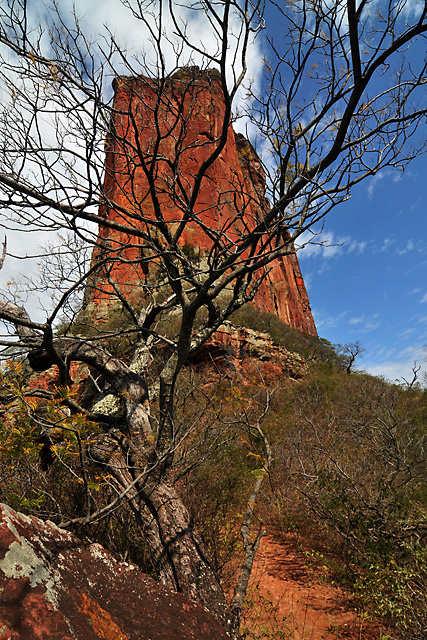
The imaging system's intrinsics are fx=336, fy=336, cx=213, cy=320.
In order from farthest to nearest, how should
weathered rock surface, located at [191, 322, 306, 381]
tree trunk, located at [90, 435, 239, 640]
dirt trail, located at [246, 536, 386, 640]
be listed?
1. weathered rock surface, located at [191, 322, 306, 381]
2. dirt trail, located at [246, 536, 386, 640]
3. tree trunk, located at [90, 435, 239, 640]

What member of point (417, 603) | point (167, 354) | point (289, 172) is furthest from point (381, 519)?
point (167, 354)

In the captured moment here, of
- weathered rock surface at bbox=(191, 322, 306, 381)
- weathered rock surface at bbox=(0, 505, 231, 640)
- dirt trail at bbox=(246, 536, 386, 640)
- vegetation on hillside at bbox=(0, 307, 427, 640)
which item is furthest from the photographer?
weathered rock surface at bbox=(191, 322, 306, 381)

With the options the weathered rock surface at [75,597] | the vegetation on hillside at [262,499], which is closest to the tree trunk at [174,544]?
the vegetation on hillside at [262,499]

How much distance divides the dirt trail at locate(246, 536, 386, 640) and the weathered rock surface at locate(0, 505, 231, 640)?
1.65 meters

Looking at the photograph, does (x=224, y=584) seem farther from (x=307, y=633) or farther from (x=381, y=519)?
(x=381, y=519)

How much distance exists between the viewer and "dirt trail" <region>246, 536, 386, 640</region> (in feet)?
10.3

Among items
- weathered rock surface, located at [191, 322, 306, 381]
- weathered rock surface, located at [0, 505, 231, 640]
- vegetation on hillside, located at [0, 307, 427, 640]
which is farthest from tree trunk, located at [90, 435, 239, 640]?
weathered rock surface, located at [191, 322, 306, 381]

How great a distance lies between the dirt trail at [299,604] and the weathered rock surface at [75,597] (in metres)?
1.65

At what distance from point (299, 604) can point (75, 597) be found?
3228 millimetres

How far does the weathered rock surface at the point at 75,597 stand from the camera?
124cm

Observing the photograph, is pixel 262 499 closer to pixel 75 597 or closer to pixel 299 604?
pixel 299 604

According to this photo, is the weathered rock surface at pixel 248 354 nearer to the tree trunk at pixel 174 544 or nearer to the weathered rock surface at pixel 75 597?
the tree trunk at pixel 174 544

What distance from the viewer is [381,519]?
3996 millimetres

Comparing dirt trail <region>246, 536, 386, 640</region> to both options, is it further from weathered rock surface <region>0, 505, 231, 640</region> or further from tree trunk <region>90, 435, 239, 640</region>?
weathered rock surface <region>0, 505, 231, 640</region>
